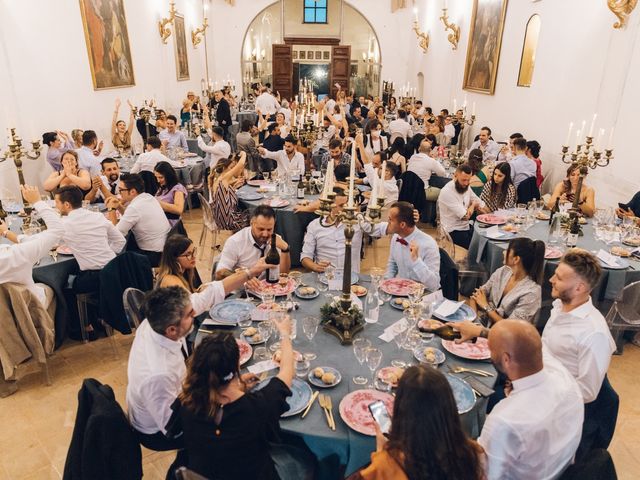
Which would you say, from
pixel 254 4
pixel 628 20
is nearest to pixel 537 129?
pixel 628 20

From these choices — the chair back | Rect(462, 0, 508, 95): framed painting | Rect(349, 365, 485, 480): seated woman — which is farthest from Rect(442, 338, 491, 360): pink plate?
Rect(462, 0, 508, 95): framed painting

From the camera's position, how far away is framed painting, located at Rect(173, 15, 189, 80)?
1370 cm

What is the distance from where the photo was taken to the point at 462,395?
7.76 ft

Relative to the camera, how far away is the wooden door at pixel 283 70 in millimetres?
19516

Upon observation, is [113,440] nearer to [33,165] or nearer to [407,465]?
[407,465]

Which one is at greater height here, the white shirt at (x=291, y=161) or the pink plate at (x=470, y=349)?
the white shirt at (x=291, y=161)

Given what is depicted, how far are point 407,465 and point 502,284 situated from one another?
93.7 inches

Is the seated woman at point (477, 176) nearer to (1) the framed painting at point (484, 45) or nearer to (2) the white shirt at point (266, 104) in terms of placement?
(1) the framed painting at point (484, 45)

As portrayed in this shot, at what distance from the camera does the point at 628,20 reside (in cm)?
596

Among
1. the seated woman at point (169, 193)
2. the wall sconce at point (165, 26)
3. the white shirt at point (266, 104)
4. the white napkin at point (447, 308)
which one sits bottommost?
the white napkin at point (447, 308)

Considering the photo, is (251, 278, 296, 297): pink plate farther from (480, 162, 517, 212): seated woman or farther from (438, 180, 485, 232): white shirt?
(480, 162, 517, 212): seated woman

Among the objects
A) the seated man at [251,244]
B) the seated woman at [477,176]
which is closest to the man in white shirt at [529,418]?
the seated man at [251,244]

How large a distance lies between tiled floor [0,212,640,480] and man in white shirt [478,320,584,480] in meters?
1.67

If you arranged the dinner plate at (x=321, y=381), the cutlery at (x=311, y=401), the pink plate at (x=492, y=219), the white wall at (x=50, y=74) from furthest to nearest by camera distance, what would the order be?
the white wall at (x=50, y=74)
the pink plate at (x=492, y=219)
the dinner plate at (x=321, y=381)
the cutlery at (x=311, y=401)
